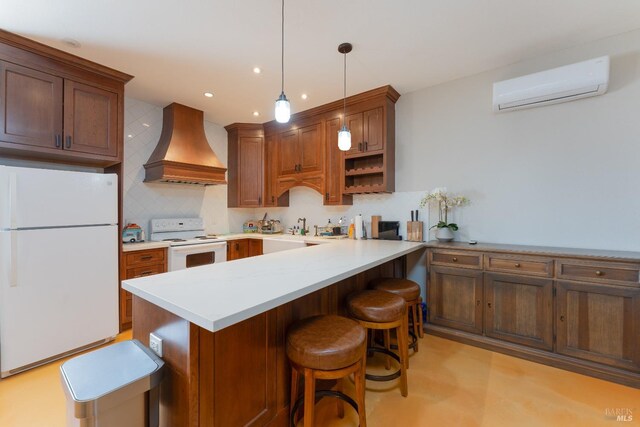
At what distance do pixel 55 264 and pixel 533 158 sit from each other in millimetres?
4400

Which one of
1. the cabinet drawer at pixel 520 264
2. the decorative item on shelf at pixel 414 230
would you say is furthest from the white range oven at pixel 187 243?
the cabinet drawer at pixel 520 264

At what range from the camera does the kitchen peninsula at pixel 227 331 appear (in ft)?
3.54

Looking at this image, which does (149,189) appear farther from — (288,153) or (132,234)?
(288,153)

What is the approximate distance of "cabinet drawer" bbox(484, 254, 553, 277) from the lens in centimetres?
222

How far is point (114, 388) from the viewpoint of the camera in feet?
3.47

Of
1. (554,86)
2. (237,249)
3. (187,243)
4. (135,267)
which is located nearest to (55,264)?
(135,267)

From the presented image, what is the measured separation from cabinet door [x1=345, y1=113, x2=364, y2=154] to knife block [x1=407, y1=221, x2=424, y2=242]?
1.10 metres

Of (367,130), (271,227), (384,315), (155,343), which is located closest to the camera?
(155,343)

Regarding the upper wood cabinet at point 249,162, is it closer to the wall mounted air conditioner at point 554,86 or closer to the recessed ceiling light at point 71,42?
the recessed ceiling light at point 71,42

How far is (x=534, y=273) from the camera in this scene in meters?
2.27

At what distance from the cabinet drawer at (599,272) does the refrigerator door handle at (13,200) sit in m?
4.25

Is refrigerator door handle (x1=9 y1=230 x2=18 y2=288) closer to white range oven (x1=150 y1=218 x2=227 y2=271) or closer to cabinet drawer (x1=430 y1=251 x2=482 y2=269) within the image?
white range oven (x1=150 y1=218 x2=227 y2=271)

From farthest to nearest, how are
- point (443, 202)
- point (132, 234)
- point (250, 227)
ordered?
point (250, 227) < point (132, 234) < point (443, 202)

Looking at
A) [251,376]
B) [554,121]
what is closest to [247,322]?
[251,376]
